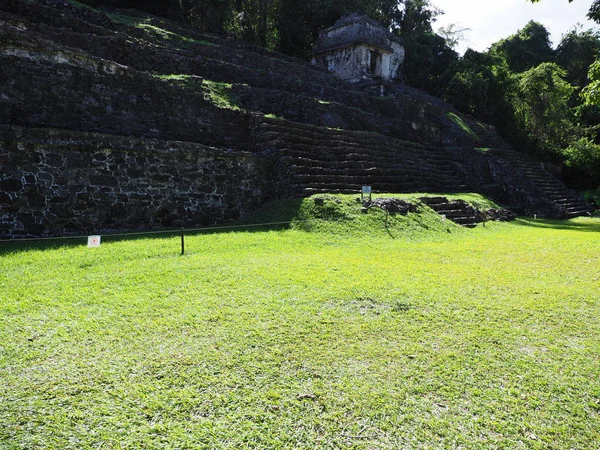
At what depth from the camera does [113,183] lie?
7828mm

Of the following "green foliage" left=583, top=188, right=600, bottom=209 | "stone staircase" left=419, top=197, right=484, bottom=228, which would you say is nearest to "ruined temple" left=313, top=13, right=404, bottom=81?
"green foliage" left=583, top=188, right=600, bottom=209

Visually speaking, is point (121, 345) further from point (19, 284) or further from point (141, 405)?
point (19, 284)

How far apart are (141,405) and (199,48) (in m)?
15.0

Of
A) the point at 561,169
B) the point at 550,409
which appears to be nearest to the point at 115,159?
the point at 550,409

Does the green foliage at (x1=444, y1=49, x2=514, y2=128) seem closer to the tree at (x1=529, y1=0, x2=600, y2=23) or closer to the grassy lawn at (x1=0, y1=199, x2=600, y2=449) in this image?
the tree at (x1=529, y1=0, x2=600, y2=23)

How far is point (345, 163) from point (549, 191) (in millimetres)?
9997

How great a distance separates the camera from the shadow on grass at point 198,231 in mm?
6176

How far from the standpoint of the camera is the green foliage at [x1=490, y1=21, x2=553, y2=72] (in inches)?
1422

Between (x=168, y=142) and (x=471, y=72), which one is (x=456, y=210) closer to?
(x=168, y=142)

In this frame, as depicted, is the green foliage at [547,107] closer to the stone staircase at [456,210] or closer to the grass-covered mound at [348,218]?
the stone staircase at [456,210]

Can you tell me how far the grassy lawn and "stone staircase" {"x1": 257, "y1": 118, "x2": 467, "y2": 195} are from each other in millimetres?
4660

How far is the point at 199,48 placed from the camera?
14.9m

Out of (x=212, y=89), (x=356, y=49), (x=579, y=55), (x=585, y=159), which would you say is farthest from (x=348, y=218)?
(x=579, y=55)

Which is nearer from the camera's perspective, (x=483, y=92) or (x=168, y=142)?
(x=168, y=142)
